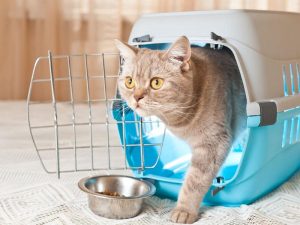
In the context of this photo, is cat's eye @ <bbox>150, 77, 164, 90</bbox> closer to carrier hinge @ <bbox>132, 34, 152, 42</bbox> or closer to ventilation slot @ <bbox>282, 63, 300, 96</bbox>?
carrier hinge @ <bbox>132, 34, 152, 42</bbox>

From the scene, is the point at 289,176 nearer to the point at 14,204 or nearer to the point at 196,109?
the point at 196,109

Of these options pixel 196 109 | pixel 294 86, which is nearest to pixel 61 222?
pixel 196 109

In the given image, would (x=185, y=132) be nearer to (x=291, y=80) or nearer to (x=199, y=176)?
(x=199, y=176)

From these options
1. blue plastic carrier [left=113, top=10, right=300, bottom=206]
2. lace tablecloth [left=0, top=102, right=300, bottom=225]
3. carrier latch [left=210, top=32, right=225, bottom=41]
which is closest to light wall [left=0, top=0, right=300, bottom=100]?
lace tablecloth [left=0, top=102, right=300, bottom=225]

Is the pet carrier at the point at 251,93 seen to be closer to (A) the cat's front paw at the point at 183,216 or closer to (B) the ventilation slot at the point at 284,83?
(B) the ventilation slot at the point at 284,83

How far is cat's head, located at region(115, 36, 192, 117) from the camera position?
3.60ft

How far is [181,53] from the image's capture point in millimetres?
1102

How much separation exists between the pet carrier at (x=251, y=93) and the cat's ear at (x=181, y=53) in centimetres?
9

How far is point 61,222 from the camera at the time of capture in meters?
1.08

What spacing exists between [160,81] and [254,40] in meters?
→ 0.27

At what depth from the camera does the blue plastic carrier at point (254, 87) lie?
3.79ft

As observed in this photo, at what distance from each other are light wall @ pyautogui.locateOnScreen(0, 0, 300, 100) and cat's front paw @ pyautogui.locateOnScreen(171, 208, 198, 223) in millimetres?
1987

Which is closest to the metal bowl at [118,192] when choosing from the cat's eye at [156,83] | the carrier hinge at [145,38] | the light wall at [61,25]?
the cat's eye at [156,83]

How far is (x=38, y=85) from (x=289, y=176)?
1889 millimetres
